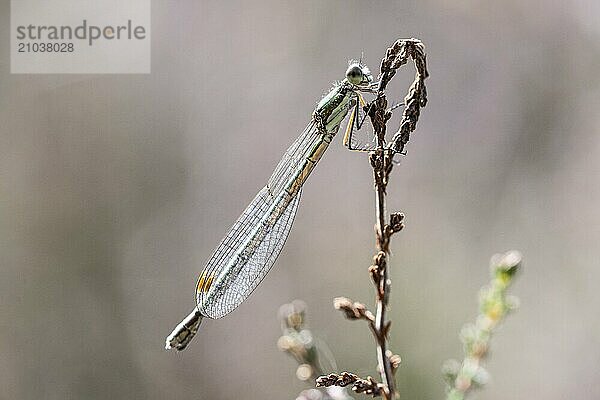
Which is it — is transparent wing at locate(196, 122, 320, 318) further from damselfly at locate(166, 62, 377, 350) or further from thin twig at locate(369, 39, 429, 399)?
thin twig at locate(369, 39, 429, 399)

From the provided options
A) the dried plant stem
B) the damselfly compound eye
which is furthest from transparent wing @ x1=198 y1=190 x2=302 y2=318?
the dried plant stem

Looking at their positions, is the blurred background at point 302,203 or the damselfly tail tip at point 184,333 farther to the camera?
the blurred background at point 302,203

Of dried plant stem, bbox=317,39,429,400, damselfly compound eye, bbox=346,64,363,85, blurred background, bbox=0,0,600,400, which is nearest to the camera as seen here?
dried plant stem, bbox=317,39,429,400

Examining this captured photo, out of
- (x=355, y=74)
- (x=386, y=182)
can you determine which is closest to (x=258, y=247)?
(x=355, y=74)

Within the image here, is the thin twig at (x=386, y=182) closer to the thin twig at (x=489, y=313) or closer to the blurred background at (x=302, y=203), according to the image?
the thin twig at (x=489, y=313)

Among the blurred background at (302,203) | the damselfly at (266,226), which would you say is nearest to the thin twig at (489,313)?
the damselfly at (266,226)

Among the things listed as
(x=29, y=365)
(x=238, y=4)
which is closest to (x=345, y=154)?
(x=238, y=4)

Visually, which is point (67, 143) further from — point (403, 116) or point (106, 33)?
point (403, 116)
